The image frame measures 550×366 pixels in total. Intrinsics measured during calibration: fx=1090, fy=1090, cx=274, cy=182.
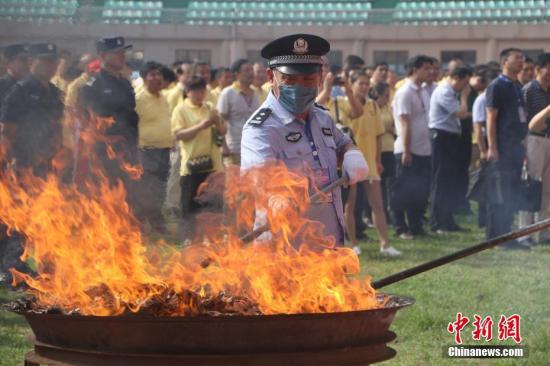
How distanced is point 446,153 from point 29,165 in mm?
7529

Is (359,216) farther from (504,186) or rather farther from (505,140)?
(505,140)

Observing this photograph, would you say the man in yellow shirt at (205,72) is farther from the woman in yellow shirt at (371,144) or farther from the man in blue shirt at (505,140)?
the man in blue shirt at (505,140)

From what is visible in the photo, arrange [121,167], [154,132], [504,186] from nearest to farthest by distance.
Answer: [121,167]
[154,132]
[504,186]

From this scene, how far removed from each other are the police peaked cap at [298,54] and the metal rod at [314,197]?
63 cm

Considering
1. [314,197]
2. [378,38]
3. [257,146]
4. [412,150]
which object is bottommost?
[412,150]

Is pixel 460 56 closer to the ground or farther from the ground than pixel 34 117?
farther from the ground

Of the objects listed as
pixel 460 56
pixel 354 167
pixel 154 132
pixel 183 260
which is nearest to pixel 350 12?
pixel 460 56

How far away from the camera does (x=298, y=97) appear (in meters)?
5.75

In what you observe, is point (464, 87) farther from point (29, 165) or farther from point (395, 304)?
point (395, 304)

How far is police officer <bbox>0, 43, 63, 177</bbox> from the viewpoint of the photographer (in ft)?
29.5

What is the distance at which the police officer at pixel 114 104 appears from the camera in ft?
27.5

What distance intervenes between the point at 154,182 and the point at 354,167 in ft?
22.8

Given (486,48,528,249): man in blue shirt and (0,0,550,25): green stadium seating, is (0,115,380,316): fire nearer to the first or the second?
(486,48,528,249): man in blue shirt

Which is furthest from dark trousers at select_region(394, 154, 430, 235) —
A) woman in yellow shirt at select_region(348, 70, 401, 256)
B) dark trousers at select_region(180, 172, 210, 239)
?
dark trousers at select_region(180, 172, 210, 239)
